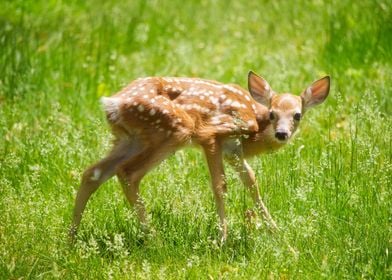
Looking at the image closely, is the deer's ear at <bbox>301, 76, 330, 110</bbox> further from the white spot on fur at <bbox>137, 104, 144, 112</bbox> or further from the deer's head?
the white spot on fur at <bbox>137, 104, 144, 112</bbox>

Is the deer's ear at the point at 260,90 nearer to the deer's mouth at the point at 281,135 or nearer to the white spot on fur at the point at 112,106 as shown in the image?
the deer's mouth at the point at 281,135

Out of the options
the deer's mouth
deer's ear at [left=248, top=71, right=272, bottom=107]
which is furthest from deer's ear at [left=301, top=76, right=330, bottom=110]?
the deer's mouth

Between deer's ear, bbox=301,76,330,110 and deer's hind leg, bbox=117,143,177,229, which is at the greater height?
deer's ear, bbox=301,76,330,110

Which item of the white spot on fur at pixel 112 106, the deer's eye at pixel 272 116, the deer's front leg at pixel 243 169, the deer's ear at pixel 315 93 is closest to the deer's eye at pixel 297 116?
the deer's eye at pixel 272 116

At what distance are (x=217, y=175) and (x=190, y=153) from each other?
1254mm

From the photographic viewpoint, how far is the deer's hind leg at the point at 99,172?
18.3 ft

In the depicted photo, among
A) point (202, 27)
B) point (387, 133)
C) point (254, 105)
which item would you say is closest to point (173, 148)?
point (254, 105)

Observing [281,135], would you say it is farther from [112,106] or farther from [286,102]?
[112,106]

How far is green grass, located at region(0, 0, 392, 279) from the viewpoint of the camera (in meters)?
5.09

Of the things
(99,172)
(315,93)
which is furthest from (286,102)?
(99,172)

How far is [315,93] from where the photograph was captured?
20.6 feet

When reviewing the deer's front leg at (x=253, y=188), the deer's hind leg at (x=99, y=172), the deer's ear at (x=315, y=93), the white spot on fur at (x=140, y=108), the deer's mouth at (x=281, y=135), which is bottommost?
the deer's front leg at (x=253, y=188)

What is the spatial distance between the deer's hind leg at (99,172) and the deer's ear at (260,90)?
990mm

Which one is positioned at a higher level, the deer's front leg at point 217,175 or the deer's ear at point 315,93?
the deer's ear at point 315,93
